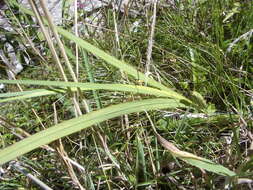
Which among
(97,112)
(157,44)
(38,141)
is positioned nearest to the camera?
(38,141)

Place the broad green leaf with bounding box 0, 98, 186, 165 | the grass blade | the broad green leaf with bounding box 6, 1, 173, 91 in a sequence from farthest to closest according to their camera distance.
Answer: the broad green leaf with bounding box 6, 1, 173, 91, the grass blade, the broad green leaf with bounding box 0, 98, 186, 165

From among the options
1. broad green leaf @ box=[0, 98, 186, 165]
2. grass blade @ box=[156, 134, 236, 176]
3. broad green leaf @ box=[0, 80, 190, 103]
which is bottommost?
grass blade @ box=[156, 134, 236, 176]

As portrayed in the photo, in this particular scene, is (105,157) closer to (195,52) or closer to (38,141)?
(38,141)

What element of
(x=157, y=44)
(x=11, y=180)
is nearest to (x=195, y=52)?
(x=157, y=44)

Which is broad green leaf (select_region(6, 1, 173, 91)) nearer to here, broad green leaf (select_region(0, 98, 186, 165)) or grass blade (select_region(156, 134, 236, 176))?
broad green leaf (select_region(0, 98, 186, 165))

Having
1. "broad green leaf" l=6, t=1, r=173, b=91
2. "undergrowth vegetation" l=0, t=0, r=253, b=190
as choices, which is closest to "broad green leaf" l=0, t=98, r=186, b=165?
"undergrowth vegetation" l=0, t=0, r=253, b=190

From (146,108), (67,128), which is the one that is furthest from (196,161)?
(67,128)

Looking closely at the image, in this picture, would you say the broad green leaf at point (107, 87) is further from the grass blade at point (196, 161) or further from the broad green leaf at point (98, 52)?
the grass blade at point (196, 161)
